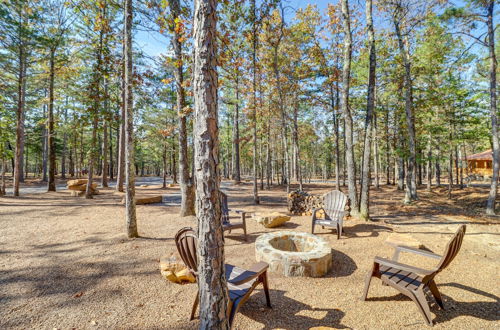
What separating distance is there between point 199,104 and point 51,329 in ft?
9.46

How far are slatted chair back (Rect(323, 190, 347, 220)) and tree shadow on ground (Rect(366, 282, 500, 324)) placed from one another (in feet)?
8.49

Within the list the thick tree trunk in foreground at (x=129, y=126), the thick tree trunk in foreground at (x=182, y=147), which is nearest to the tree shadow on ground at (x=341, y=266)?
the thick tree trunk in foreground at (x=129, y=126)

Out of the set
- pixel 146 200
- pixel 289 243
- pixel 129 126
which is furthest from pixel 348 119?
pixel 146 200

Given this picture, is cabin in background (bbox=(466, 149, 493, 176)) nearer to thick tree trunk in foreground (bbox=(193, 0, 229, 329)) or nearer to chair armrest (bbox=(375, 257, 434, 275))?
chair armrest (bbox=(375, 257, 434, 275))

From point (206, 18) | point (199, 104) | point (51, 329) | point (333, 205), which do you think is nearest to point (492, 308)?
point (333, 205)

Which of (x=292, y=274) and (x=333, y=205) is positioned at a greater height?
(x=333, y=205)

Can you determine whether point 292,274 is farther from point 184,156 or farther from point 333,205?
point 184,156

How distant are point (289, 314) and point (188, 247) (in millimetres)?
1478

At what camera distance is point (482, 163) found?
89.7ft

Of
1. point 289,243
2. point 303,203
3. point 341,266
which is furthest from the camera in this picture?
point 303,203

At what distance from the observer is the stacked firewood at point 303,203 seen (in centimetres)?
738

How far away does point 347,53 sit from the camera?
21.8 feet

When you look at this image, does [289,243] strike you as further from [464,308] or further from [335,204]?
[464,308]

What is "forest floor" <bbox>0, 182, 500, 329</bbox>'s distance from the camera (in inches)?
94.0
